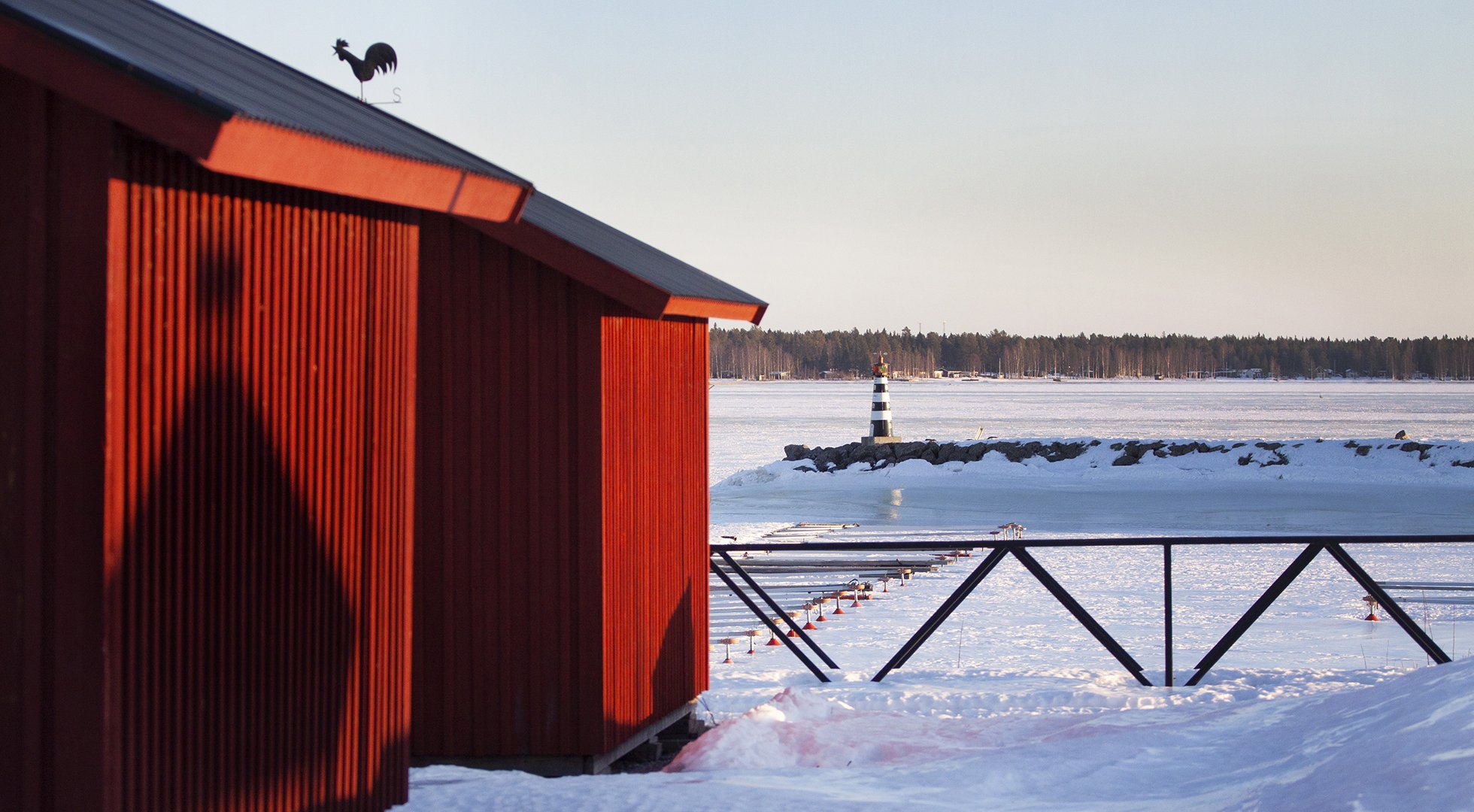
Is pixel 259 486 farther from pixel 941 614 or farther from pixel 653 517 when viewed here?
pixel 941 614

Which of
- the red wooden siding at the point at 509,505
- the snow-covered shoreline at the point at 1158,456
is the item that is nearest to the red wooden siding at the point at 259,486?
the red wooden siding at the point at 509,505

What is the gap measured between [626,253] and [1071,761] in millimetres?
3620

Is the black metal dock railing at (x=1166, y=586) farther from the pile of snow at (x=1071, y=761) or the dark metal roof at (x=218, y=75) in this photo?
the dark metal roof at (x=218, y=75)

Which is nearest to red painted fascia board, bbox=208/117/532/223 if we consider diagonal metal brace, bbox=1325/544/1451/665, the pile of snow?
the pile of snow

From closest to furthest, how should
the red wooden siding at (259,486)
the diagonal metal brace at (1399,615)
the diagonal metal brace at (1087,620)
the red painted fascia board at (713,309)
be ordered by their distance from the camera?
the red wooden siding at (259,486) → the red painted fascia board at (713,309) → the diagonal metal brace at (1399,615) → the diagonal metal brace at (1087,620)

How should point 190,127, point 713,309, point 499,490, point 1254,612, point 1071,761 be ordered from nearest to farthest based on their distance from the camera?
1. point 190,127
2. point 1071,761
3. point 499,490
4. point 713,309
5. point 1254,612

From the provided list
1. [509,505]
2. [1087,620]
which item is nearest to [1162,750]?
[1087,620]

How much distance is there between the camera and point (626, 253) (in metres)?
7.40

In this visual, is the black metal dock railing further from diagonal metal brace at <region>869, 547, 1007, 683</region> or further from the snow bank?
the snow bank

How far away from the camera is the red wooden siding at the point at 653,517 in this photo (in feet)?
20.3

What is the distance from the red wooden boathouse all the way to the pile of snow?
A: 655 millimetres

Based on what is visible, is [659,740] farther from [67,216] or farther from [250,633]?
[67,216]

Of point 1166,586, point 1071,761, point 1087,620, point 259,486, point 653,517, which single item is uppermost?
point 259,486

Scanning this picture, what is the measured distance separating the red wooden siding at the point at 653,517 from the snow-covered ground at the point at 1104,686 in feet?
1.40
